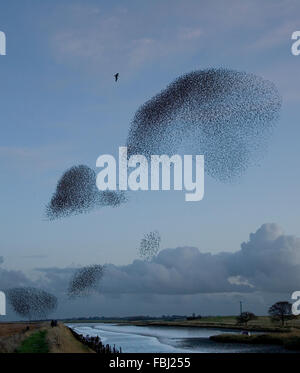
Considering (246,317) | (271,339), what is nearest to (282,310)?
(246,317)

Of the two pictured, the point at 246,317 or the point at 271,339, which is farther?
the point at 246,317

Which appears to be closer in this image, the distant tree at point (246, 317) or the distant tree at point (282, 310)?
the distant tree at point (282, 310)

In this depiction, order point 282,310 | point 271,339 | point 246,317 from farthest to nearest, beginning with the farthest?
1. point 246,317
2. point 282,310
3. point 271,339

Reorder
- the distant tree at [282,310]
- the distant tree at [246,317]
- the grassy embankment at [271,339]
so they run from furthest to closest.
→ the distant tree at [246,317]
the distant tree at [282,310]
the grassy embankment at [271,339]

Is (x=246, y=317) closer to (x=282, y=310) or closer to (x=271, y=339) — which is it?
(x=282, y=310)

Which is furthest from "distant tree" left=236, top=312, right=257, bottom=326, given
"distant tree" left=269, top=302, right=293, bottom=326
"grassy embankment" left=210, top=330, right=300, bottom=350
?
"grassy embankment" left=210, top=330, right=300, bottom=350

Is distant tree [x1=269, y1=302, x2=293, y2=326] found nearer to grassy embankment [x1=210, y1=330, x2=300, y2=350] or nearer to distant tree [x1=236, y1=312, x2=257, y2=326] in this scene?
distant tree [x1=236, y1=312, x2=257, y2=326]

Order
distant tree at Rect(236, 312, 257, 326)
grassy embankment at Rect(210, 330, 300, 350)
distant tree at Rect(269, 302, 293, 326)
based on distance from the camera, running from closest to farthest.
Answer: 1. grassy embankment at Rect(210, 330, 300, 350)
2. distant tree at Rect(269, 302, 293, 326)
3. distant tree at Rect(236, 312, 257, 326)

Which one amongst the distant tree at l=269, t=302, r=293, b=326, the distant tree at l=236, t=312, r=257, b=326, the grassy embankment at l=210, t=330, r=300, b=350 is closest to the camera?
the grassy embankment at l=210, t=330, r=300, b=350

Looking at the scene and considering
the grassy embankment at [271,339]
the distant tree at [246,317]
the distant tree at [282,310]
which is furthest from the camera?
the distant tree at [246,317]

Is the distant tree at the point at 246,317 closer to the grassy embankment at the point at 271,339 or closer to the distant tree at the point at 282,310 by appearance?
the distant tree at the point at 282,310

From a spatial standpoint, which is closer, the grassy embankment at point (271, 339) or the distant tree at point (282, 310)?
the grassy embankment at point (271, 339)

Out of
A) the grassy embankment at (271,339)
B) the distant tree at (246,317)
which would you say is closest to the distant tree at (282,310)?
the distant tree at (246,317)

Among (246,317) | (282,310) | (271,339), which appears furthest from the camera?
(246,317)
